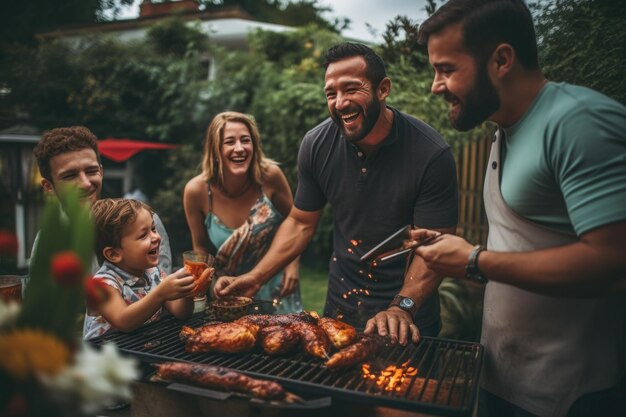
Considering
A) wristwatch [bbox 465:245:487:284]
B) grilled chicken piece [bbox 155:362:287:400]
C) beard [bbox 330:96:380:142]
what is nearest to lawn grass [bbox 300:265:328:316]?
beard [bbox 330:96:380:142]

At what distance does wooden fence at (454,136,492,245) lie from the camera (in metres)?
8.41

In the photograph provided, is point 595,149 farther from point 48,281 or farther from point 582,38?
point 582,38

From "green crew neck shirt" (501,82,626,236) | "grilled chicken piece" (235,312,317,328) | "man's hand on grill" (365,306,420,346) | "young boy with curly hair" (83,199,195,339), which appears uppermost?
"green crew neck shirt" (501,82,626,236)

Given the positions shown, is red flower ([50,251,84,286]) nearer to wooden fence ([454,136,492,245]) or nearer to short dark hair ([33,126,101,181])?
short dark hair ([33,126,101,181])

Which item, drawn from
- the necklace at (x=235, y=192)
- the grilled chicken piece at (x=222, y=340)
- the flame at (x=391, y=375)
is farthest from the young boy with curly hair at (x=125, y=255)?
the necklace at (x=235, y=192)

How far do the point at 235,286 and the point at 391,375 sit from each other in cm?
144

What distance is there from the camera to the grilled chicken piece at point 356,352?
2.14 metres

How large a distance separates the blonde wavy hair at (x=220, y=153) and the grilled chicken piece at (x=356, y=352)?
2284 mm

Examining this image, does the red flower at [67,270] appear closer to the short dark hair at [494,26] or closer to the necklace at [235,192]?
the short dark hair at [494,26]

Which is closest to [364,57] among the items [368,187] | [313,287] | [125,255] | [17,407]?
[368,187]

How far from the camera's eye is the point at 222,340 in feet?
7.66

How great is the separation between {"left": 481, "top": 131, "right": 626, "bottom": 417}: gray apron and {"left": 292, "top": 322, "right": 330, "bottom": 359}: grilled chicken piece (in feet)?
2.87

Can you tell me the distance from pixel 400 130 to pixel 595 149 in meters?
1.74

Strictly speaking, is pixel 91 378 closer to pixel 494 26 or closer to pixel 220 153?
pixel 494 26
